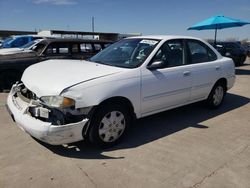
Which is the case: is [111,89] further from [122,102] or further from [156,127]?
[156,127]

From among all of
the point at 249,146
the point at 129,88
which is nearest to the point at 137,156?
the point at 129,88

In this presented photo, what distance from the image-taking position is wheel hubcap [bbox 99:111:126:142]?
11.7ft

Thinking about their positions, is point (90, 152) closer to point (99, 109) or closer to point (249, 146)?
point (99, 109)

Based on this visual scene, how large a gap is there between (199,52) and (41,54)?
4628 millimetres

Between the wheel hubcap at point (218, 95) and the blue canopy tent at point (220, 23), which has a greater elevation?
the blue canopy tent at point (220, 23)

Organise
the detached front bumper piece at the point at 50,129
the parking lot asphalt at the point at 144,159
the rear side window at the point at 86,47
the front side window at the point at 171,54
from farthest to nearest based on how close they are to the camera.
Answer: the rear side window at the point at 86,47, the front side window at the point at 171,54, the detached front bumper piece at the point at 50,129, the parking lot asphalt at the point at 144,159

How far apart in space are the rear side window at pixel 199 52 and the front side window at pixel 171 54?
25 centimetres

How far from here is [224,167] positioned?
3.26m

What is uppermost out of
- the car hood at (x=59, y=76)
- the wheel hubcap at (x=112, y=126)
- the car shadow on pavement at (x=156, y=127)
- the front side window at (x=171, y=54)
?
the front side window at (x=171, y=54)

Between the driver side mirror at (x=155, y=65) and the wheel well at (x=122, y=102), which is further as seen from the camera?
the driver side mirror at (x=155, y=65)

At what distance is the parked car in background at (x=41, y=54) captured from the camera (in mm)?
7035

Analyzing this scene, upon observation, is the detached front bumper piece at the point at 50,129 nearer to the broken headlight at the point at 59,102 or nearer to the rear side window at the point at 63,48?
the broken headlight at the point at 59,102

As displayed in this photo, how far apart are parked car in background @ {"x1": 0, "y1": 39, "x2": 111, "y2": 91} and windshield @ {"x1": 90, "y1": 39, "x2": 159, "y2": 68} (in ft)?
10.9

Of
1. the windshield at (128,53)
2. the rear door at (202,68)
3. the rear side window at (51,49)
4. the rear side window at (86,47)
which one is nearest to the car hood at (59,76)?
the windshield at (128,53)
